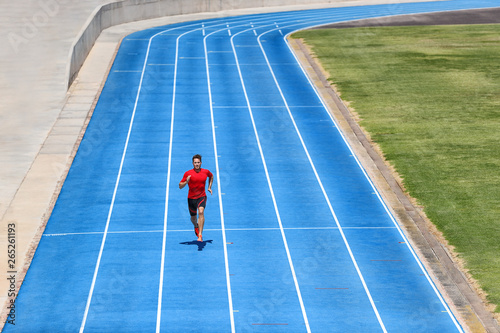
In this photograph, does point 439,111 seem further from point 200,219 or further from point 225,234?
point 200,219

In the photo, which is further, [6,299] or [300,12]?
[300,12]

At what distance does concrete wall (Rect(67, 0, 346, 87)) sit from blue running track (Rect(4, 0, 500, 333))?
12.1 ft

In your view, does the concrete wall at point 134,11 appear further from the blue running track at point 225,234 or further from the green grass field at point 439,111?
the green grass field at point 439,111

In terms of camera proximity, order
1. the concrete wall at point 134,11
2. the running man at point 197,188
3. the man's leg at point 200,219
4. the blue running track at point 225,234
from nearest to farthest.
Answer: the blue running track at point 225,234 < the running man at point 197,188 < the man's leg at point 200,219 < the concrete wall at point 134,11

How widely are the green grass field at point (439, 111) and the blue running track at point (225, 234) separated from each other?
1375 mm

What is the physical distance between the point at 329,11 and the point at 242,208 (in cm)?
3392

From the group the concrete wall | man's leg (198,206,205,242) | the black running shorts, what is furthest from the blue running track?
the concrete wall

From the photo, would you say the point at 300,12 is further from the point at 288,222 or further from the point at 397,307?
the point at 397,307

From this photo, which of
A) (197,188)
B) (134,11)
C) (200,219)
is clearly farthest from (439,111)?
(134,11)

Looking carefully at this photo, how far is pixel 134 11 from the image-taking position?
Answer: 43.9 meters

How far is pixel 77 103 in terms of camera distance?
28016 millimetres

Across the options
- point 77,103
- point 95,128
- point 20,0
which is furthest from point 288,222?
point 20,0

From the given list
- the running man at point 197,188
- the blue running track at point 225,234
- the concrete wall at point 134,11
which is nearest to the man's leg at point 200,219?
the running man at point 197,188

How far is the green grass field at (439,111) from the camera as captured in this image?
58.6ft
